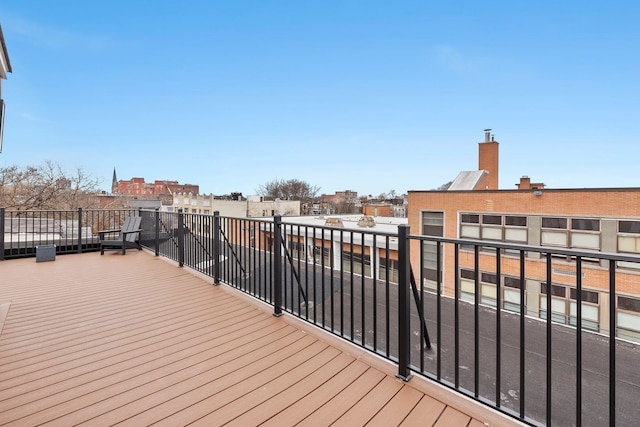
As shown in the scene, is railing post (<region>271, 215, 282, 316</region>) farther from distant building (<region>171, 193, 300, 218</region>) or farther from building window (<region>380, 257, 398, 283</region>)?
distant building (<region>171, 193, 300, 218</region>)

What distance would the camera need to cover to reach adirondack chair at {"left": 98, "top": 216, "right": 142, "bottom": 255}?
646cm

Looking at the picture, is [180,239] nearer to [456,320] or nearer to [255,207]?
[456,320]

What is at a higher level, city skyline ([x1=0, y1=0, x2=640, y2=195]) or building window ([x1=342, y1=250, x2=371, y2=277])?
city skyline ([x1=0, y1=0, x2=640, y2=195])

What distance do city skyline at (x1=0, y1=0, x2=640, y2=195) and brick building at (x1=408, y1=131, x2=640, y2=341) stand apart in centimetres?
168

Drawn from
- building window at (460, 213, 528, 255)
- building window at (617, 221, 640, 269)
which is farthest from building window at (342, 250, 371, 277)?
building window at (617, 221, 640, 269)

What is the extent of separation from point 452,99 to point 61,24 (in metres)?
21.1

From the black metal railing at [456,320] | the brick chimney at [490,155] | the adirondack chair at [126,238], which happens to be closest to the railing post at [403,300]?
the black metal railing at [456,320]

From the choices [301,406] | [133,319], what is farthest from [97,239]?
[301,406]

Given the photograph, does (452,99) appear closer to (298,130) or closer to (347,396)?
(298,130)

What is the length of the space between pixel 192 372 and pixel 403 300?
148 centimetres

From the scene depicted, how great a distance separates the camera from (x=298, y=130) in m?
27.8

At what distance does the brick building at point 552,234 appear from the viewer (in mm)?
12836

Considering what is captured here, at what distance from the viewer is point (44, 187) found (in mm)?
16359

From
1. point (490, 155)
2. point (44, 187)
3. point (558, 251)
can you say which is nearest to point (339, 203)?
point (490, 155)
